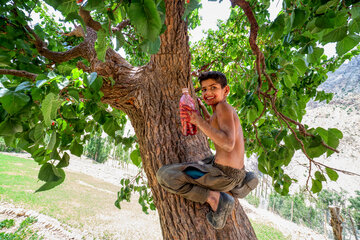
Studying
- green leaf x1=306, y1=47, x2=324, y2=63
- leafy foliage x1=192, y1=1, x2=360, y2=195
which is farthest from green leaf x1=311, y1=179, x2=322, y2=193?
green leaf x1=306, y1=47, x2=324, y2=63

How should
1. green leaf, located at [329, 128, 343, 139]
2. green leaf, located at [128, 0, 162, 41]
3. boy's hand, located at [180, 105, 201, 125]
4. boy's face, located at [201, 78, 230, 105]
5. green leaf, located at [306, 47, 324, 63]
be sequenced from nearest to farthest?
green leaf, located at [128, 0, 162, 41] < green leaf, located at [306, 47, 324, 63] < green leaf, located at [329, 128, 343, 139] < boy's hand, located at [180, 105, 201, 125] < boy's face, located at [201, 78, 230, 105]

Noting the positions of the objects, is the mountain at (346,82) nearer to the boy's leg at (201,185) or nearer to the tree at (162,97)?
the tree at (162,97)

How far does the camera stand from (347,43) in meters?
0.68

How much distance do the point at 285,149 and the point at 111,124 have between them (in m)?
1.25

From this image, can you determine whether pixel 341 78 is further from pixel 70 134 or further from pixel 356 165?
pixel 70 134

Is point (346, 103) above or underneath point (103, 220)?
above

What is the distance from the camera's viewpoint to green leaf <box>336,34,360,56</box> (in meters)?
0.65

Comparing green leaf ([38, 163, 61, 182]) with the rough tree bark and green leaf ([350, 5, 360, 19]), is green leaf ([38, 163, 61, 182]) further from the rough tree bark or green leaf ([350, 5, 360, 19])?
green leaf ([350, 5, 360, 19])

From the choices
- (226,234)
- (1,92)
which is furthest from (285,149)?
(1,92)

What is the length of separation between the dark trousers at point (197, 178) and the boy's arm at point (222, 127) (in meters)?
0.17

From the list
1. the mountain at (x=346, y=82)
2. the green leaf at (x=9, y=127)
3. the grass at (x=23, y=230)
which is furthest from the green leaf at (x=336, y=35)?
the mountain at (x=346, y=82)

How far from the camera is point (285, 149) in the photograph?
4.29 feet

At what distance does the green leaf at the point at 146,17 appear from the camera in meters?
0.39

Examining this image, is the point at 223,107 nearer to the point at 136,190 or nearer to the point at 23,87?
the point at 23,87
